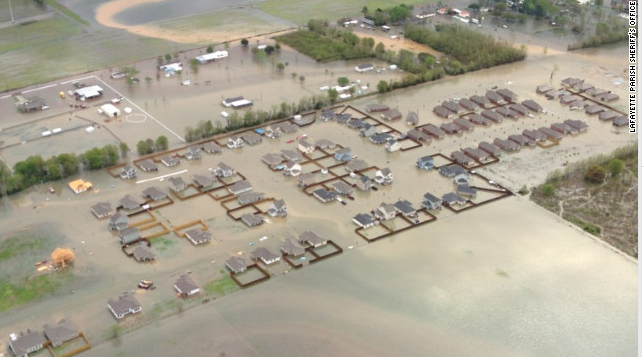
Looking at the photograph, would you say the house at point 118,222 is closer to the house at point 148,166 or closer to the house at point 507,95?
the house at point 148,166

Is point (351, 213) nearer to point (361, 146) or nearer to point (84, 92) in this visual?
point (361, 146)

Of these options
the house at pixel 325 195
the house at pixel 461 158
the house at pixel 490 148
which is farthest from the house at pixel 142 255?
the house at pixel 490 148

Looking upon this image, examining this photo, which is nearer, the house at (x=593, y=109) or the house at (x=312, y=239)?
the house at (x=312, y=239)

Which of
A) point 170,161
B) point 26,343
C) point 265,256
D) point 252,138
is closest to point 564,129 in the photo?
point 252,138

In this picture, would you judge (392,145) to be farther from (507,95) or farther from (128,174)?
(128,174)

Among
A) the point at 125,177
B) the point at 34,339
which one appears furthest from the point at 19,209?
the point at 34,339

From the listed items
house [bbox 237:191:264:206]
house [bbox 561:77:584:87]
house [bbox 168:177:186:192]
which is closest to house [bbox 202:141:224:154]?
house [bbox 168:177:186:192]
